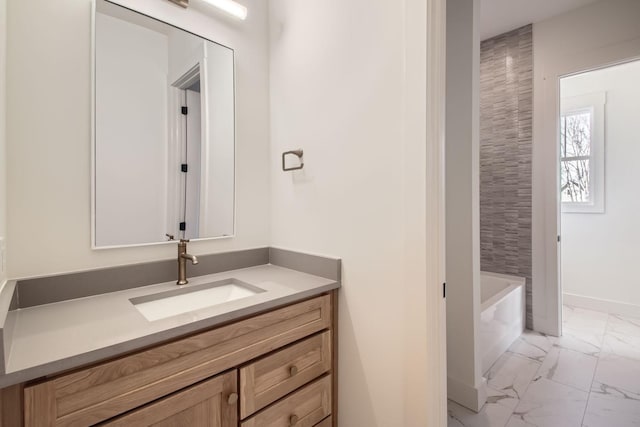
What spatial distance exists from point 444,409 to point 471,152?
1.32 meters

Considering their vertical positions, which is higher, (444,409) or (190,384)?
(190,384)

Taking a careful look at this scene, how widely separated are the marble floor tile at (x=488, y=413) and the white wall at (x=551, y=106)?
4.18 ft

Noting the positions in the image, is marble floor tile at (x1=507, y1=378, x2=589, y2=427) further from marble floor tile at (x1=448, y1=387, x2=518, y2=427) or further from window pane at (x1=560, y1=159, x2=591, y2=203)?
window pane at (x1=560, y1=159, x2=591, y2=203)

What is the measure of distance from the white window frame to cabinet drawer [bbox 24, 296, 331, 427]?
3810 mm

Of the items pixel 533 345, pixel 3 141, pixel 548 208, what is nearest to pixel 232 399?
pixel 3 141

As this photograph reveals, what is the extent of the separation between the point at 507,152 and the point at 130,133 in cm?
308

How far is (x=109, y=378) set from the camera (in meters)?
0.77

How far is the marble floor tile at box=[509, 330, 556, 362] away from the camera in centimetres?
233

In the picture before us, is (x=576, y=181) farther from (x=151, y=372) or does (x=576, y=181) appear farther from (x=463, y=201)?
(x=151, y=372)

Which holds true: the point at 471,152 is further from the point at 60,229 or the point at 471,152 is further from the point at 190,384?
the point at 60,229

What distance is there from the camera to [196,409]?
36.2 inches

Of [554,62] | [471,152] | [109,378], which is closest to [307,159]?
[471,152]

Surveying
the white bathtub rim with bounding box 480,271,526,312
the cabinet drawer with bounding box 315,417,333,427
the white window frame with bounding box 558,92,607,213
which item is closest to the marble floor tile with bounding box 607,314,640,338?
the white bathtub rim with bounding box 480,271,526,312

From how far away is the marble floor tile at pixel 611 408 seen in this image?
5.21 ft
